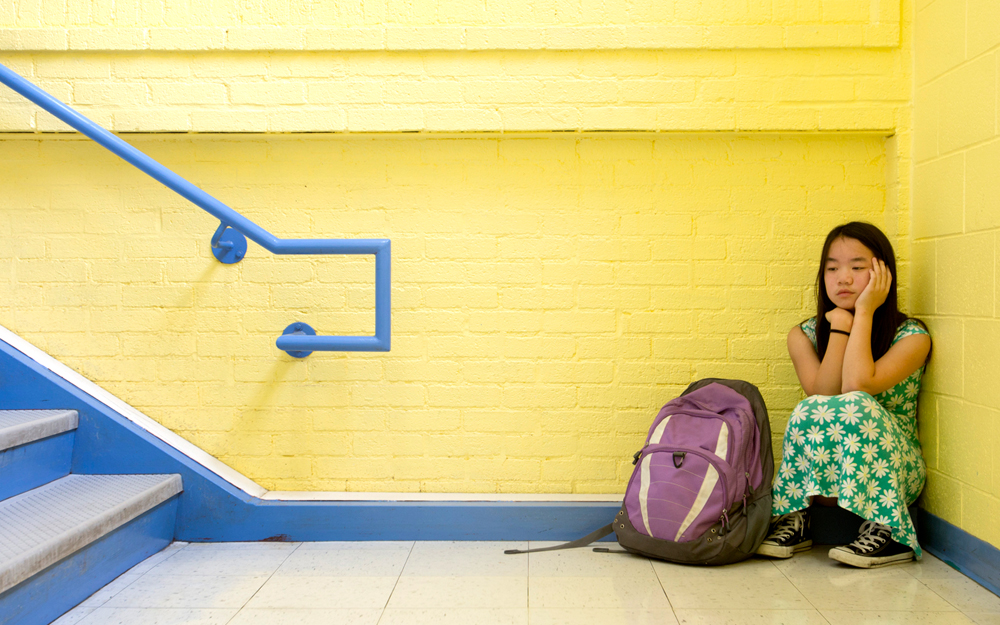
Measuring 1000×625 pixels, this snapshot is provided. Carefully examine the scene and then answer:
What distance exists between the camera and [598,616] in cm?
149

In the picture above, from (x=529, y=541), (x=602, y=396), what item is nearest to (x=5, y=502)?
(x=529, y=541)

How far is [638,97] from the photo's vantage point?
2012 millimetres

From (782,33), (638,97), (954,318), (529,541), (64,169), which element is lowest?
(529,541)

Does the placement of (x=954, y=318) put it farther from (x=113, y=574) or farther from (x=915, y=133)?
(x=113, y=574)

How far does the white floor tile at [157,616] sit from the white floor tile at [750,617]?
3.54ft

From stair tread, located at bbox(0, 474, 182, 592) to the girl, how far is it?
1.77m

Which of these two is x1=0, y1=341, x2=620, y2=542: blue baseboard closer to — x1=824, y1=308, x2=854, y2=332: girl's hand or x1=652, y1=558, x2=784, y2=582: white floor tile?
x1=652, y1=558, x2=784, y2=582: white floor tile

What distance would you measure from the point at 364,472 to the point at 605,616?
0.93 m

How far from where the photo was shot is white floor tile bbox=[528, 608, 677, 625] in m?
1.46

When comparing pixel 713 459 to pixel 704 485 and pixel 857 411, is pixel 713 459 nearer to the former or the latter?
pixel 704 485

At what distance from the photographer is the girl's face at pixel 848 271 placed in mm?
1868

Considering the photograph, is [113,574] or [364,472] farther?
[364,472]

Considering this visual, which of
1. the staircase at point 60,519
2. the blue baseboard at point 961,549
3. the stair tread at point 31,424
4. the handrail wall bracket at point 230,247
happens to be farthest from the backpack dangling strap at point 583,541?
the stair tread at point 31,424

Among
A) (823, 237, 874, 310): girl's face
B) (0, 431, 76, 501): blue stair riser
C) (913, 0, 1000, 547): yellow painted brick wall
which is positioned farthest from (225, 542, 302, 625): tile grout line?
(913, 0, 1000, 547): yellow painted brick wall
